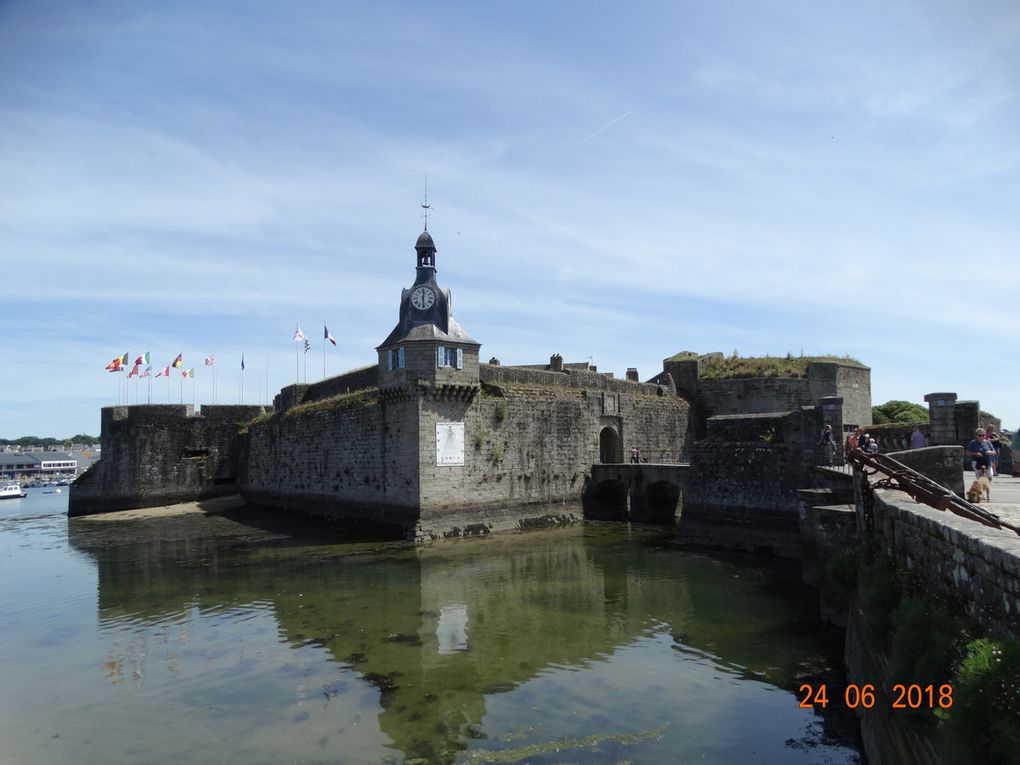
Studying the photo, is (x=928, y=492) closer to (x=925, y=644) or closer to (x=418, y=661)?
(x=925, y=644)

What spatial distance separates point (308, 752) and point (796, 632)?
7738mm

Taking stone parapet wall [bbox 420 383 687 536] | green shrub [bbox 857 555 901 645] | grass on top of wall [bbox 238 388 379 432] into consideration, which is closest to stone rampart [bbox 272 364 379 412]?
grass on top of wall [bbox 238 388 379 432]

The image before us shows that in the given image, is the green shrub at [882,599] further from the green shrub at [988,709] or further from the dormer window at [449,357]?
the dormer window at [449,357]

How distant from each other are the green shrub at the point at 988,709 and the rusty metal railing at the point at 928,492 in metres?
1.66

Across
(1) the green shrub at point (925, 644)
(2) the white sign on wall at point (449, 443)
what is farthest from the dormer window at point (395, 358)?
(1) the green shrub at point (925, 644)

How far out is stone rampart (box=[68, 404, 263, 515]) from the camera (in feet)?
112

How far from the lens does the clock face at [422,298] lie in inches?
925

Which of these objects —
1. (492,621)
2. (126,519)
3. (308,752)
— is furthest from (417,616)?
(126,519)

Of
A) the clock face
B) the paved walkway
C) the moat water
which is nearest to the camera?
the moat water

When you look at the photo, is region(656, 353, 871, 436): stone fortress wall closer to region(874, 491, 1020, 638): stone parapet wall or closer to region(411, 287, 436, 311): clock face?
region(411, 287, 436, 311): clock face

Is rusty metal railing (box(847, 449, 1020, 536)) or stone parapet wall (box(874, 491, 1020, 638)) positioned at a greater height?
rusty metal railing (box(847, 449, 1020, 536))

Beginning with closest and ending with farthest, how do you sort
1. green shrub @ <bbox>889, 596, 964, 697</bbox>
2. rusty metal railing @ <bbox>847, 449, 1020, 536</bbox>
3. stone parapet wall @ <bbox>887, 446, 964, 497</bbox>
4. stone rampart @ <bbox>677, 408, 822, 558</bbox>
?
green shrub @ <bbox>889, 596, 964, 697</bbox>, rusty metal railing @ <bbox>847, 449, 1020, 536</bbox>, stone parapet wall @ <bbox>887, 446, 964, 497</bbox>, stone rampart @ <bbox>677, 408, 822, 558</bbox>

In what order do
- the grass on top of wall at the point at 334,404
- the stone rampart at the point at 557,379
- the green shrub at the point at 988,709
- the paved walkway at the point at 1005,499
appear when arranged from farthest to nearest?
1. the grass on top of wall at the point at 334,404
2. the stone rampart at the point at 557,379
3. the paved walkway at the point at 1005,499
4. the green shrub at the point at 988,709

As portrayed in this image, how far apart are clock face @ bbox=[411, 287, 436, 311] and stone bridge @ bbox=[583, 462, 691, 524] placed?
9.35 meters
